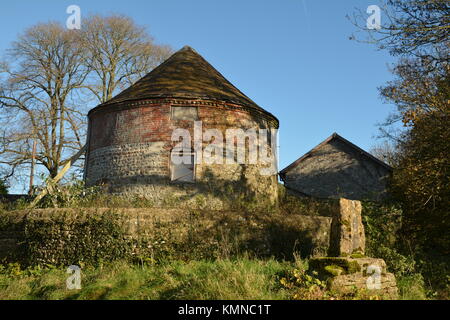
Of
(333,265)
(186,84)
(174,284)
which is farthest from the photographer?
(186,84)

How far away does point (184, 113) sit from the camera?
16281 mm

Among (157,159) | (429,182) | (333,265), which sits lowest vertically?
(333,265)

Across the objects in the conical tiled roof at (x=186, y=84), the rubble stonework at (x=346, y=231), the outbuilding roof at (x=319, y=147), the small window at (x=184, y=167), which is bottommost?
the rubble stonework at (x=346, y=231)

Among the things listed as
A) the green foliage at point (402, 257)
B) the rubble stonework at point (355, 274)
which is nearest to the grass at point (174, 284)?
the green foliage at point (402, 257)

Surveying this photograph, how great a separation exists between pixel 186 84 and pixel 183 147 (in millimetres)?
2966

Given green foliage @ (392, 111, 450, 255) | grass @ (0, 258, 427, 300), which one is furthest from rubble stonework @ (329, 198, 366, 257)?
green foliage @ (392, 111, 450, 255)

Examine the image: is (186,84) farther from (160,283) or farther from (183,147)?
(160,283)

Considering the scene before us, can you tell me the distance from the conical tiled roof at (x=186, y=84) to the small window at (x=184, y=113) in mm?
455

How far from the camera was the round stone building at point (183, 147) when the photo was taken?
15594mm

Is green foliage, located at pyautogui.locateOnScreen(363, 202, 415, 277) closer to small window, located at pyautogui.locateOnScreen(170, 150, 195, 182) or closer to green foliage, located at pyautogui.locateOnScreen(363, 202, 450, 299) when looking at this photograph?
green foliage, located at pyautogui.locateOnScreen(363, 202, 450, 299)

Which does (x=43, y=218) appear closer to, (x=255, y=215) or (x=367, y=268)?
(x=255, y=215)

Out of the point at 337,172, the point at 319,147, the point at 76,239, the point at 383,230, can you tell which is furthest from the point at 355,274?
the point at 319,147

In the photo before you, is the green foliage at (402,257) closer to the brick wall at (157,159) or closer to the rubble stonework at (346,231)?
the rubble stonework at (346,231)
